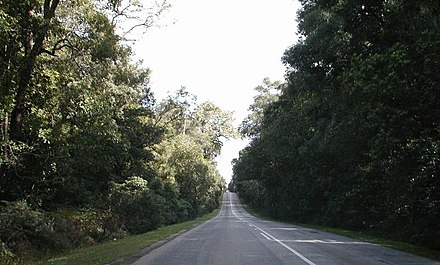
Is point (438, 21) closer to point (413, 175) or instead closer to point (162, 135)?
point (413, 175)

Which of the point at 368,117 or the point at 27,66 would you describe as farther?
the point at 368,117

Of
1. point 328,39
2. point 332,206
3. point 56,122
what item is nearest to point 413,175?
point 328,39

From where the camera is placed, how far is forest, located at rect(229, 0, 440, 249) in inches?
576

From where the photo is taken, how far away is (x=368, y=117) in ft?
55.0

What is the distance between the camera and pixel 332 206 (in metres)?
35.8

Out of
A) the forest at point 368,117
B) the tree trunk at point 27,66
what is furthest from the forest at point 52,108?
the forest at point 368,117

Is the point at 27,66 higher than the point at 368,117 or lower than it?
higher

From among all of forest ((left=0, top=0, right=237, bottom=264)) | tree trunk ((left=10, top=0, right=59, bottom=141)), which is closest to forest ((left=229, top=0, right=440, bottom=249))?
forest ((left=0, top=0, right=237, bottom=264))

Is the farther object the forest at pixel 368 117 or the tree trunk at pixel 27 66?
the tree trunk at pixel 27 66

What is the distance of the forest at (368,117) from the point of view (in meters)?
14.6

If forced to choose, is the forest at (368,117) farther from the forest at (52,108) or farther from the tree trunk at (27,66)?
the tree trunk at (27,66)

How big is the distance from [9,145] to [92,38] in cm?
500

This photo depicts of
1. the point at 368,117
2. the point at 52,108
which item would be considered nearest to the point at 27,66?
the point at 52,108

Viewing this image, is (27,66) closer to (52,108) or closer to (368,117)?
(52,108)
